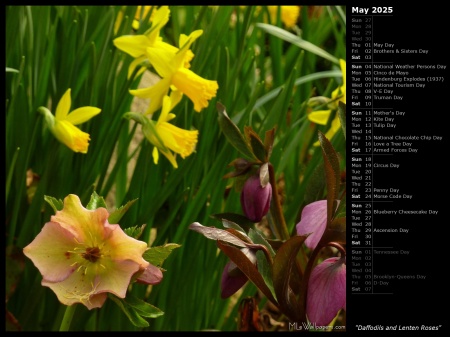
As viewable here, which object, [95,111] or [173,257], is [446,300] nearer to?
[173,257]

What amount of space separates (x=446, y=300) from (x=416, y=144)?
8.6 inches

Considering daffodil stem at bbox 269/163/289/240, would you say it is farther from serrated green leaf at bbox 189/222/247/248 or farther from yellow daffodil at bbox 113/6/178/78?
yellow daffodil at bbox 113/6/178/78

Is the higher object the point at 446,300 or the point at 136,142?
the point at 136,142

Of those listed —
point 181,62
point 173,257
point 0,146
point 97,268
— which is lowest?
point 173,257

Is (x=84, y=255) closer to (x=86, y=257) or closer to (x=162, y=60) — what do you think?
(x=86, y=257)

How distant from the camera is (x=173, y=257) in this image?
1.40 meters

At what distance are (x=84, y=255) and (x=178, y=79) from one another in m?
0.49

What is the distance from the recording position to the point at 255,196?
3.41 ft

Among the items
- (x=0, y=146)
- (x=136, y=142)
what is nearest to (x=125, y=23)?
(x=0, y=146)

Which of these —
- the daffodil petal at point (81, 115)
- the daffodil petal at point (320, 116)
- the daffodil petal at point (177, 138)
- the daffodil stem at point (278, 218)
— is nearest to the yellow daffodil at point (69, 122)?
the daffodil petal at point (81, 115)

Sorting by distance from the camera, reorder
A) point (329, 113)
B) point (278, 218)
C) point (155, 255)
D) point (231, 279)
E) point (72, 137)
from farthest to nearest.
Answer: point (329, 113) → point (72, 137) → point (278, 218) → point (231, 279) → point (155, 255)

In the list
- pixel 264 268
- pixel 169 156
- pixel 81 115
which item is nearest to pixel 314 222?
pixel 264 268

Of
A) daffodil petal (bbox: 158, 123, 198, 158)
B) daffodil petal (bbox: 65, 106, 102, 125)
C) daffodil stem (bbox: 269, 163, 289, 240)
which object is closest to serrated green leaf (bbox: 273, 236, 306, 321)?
daffodil stem (bbox: 269, 163, 289, 240)
